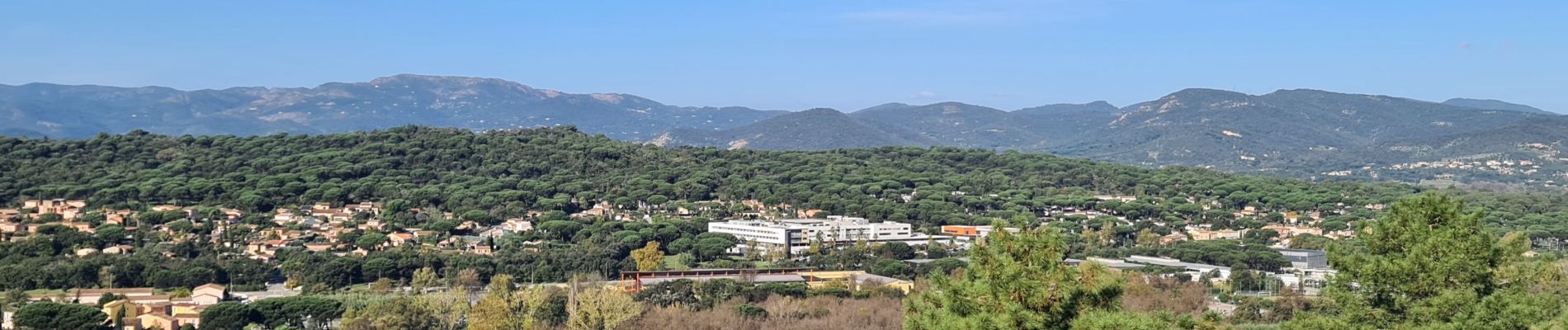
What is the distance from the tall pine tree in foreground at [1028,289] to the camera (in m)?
9.92

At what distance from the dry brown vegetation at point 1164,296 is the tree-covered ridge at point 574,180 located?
1952 cm

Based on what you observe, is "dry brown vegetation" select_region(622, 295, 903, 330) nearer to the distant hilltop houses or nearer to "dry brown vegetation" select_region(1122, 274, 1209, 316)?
"dry brown vegetation" select_region(1122, 274, 1209, 316)

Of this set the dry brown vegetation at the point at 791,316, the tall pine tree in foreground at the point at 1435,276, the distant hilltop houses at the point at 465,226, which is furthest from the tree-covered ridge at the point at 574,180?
the tall pine tree in foreground at the point at 1435,276

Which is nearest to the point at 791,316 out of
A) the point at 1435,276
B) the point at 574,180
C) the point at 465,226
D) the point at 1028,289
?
the point at 1435,276

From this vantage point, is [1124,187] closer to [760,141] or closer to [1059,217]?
[1059,217]

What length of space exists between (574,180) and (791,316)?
32.3 m

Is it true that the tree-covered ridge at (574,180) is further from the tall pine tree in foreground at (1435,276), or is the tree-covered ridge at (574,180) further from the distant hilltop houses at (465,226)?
the tall pine tree in foreground at (1435,276)

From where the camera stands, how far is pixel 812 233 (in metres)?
47.6

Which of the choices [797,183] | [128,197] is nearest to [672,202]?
[797,183]

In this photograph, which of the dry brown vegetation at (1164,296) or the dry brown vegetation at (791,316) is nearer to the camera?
the dry brown vegetation at (791,316)

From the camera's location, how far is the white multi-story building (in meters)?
46.1

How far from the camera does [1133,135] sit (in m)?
178

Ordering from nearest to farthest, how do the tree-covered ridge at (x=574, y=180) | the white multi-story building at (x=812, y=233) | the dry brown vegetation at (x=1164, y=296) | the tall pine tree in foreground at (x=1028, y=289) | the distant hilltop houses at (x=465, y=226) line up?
the tall pine tree in foreground at (x=1028, y=289)
the dry brown vegetation at (x=1164, y=296)
the distant hilltop houses at (x=465, y=226)
the white multi-story building at (x=812, y=233)
the tree-covered ridge at (x=574, y=180)

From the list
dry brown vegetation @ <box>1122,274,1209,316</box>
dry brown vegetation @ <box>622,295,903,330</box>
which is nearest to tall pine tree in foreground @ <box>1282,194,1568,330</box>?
dry brown vegetation @ <box>1122,274,1209,316</box>
